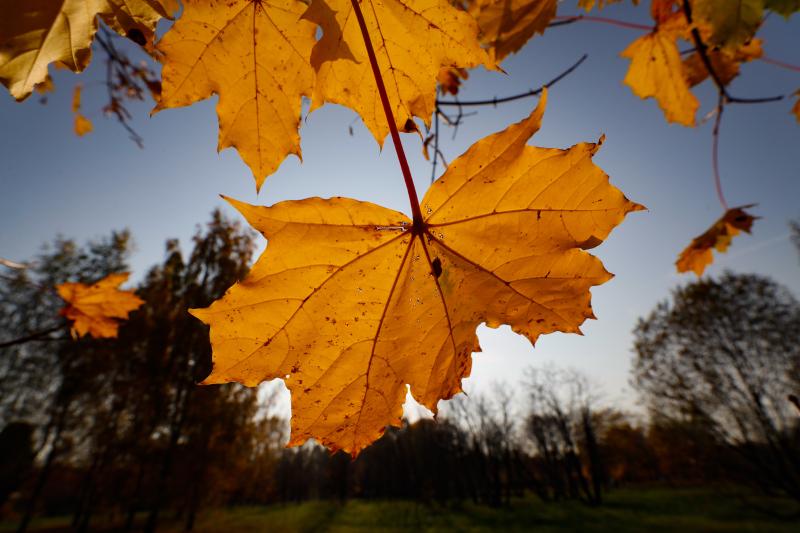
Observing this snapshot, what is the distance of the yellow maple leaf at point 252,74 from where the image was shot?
0.95 meters

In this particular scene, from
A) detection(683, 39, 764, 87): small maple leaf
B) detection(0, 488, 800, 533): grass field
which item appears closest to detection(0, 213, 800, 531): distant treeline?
detection(0, 488, 800, 533): grass field

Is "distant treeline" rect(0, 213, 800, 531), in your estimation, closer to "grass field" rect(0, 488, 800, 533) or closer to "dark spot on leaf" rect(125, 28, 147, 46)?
"grass field" rect(0, 488, 800, 533)

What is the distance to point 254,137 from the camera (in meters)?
1.01

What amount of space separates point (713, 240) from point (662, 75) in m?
1.22

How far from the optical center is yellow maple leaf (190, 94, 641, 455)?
827mm

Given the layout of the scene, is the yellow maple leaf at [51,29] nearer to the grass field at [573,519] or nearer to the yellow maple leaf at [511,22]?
the yellow maple leaf at [511,22]

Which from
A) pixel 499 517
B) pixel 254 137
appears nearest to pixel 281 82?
pixel 254 137

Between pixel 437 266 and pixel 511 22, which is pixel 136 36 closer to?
pixel 437 266

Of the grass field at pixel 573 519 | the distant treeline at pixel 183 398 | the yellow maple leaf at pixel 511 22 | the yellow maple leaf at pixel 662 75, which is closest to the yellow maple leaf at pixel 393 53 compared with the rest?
the yellow maple leaf at pixel 511 22

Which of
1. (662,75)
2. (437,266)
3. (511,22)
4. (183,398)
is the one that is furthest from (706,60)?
(183,398)

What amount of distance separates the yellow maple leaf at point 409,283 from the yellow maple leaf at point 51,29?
0.41 meters

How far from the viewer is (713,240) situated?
2643mm

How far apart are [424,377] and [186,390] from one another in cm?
1603

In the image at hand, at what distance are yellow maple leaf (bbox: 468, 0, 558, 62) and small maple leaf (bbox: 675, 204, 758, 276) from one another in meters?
1.95
